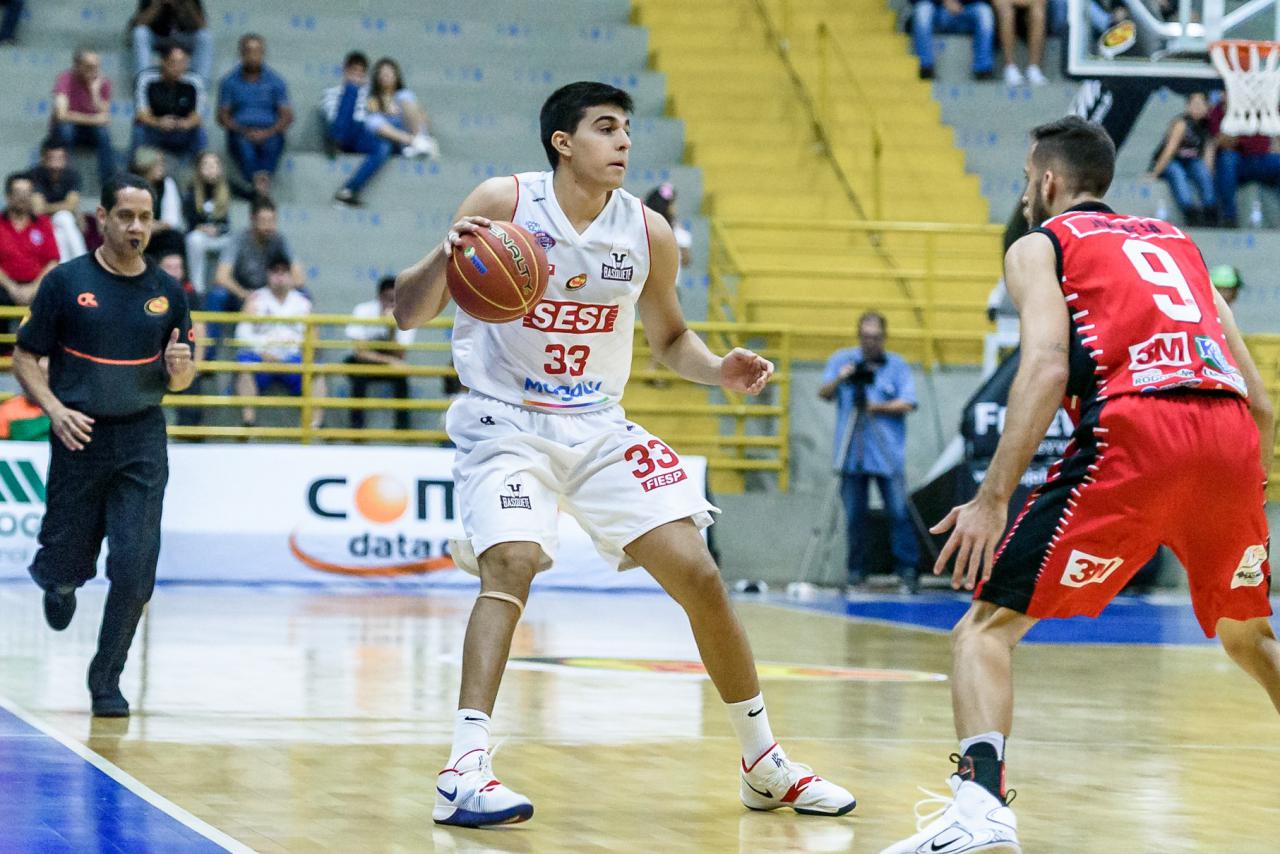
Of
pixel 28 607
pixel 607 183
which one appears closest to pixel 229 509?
pixel 28 607

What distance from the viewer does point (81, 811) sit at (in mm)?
Result: 5941

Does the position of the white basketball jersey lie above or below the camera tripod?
above

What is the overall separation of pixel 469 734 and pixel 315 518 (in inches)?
432

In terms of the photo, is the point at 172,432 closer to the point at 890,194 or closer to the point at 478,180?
the point at 478,180

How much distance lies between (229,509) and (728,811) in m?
10.9

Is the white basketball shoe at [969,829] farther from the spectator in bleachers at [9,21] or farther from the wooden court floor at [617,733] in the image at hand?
the spectator in bleachers at [9,21]

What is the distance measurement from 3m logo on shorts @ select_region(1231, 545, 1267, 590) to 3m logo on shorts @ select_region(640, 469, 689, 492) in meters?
1.75

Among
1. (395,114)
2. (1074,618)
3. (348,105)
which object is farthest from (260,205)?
(1074,618)

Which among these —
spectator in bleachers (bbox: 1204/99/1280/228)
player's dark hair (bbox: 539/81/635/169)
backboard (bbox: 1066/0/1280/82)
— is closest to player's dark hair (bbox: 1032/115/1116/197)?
player's dark hair (bbox: 539/81/635/169)

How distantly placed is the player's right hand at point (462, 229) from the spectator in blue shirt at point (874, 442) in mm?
11677

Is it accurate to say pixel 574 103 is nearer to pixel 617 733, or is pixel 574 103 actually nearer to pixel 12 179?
pixel 617 733

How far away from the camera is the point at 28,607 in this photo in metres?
13.5

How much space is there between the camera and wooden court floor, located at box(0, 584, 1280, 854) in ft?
19.7

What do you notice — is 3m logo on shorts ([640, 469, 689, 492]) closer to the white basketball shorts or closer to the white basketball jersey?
the white basketball shorts
